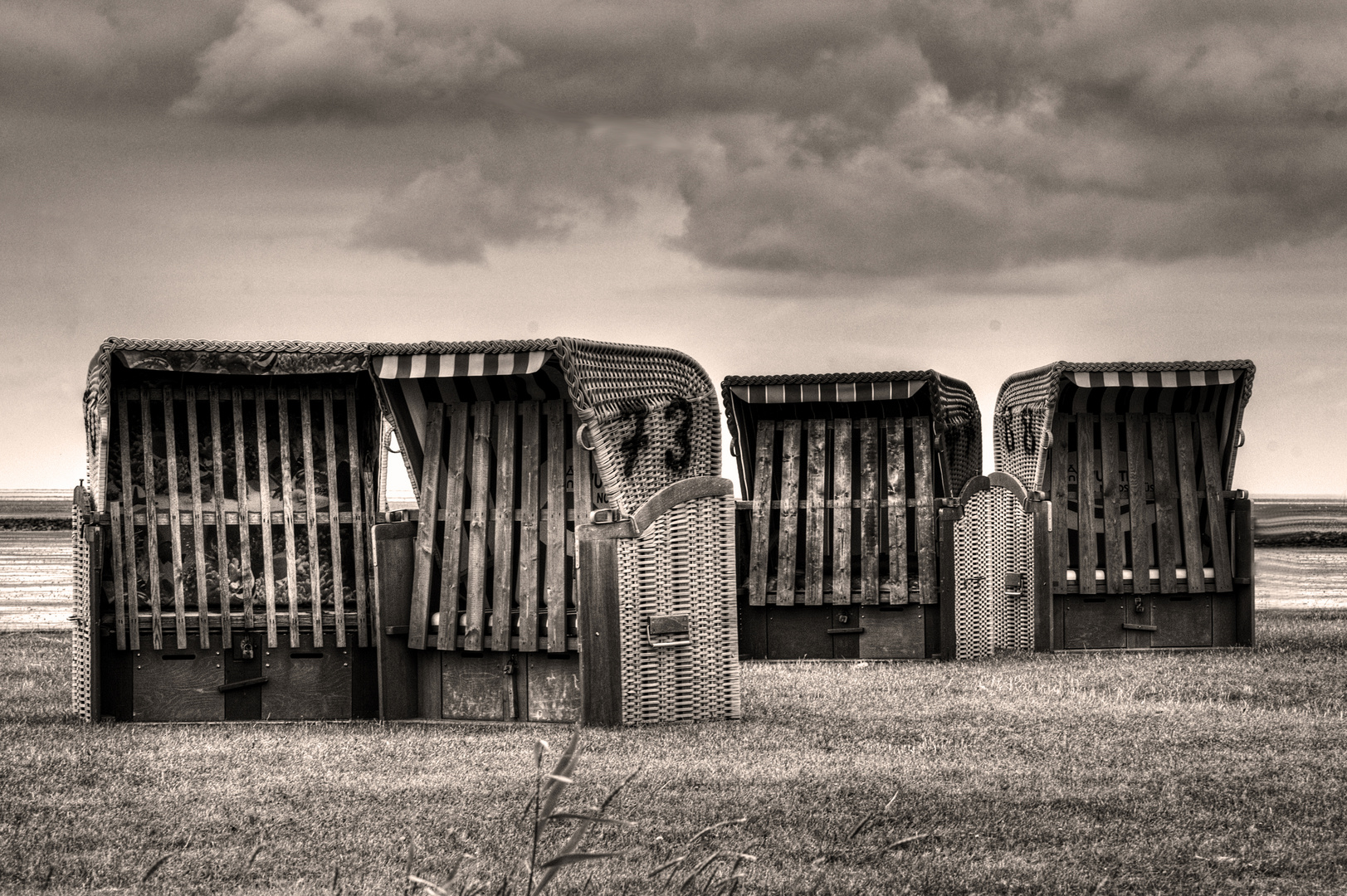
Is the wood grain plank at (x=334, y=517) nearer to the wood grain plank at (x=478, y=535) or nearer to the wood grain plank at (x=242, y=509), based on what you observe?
the wood grain plank at (x=242, y=509)

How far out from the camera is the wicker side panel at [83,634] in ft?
31.1

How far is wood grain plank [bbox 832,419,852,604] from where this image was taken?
13.5 m

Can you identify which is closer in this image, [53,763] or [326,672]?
[53,763]

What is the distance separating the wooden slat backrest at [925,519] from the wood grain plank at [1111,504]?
1923 mm

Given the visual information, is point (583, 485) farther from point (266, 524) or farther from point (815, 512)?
point (815, 512)

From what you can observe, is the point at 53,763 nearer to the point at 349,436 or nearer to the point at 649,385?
the point at 349,436

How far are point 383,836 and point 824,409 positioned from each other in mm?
8631

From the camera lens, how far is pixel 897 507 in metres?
13.4

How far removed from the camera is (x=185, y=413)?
32.1ft

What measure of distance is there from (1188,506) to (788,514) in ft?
12.7

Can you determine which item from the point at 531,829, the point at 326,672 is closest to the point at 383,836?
the point at 531,829

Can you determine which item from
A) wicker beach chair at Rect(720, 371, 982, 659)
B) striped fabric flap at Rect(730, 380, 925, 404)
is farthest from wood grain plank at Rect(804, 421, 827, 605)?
striped fabric flap at Rect(730, 380, 925, 404)

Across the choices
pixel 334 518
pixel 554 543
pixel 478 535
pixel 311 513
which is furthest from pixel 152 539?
pixel 554 543

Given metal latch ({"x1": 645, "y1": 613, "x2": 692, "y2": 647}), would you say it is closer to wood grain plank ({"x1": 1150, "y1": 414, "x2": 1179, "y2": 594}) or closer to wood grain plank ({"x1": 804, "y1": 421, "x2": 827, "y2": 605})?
wood grain plank ({"x1": 804, "y1": 421, "x2": 827, "y2": 605})
